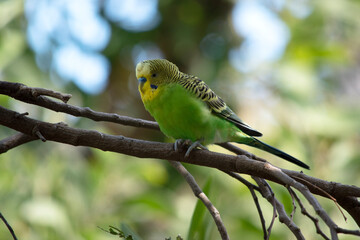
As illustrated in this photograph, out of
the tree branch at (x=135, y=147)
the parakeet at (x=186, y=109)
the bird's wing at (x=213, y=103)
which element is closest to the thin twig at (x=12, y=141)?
the tree branch at (x=135, y=147)

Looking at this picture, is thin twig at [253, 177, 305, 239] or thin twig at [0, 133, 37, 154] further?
thin twig at [0, 133, 37, 154]

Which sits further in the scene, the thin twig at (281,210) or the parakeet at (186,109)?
the parakeet at (186,109)

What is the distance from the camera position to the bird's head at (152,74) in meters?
2.10

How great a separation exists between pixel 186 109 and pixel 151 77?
0.24 metres

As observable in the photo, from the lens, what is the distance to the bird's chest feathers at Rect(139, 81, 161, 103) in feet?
6.79

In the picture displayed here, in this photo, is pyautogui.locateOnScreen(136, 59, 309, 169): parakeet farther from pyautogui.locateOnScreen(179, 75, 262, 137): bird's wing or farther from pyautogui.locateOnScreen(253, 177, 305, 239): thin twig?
pyautogui.locateOnScreen(253, 177, 305, 239): thin twig

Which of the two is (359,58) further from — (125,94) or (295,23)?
(125,94)

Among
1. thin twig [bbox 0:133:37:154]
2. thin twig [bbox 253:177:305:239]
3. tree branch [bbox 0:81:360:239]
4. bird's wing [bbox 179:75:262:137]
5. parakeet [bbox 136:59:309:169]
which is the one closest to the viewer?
thin twig [bbox 253:177:305:239]

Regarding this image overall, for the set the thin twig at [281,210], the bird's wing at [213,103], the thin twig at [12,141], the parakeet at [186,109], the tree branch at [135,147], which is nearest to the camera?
the thin twig at [281,210]

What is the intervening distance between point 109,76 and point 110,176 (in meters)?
1.32

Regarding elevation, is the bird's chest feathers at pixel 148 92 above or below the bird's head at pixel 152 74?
below

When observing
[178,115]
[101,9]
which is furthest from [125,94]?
[178,115]

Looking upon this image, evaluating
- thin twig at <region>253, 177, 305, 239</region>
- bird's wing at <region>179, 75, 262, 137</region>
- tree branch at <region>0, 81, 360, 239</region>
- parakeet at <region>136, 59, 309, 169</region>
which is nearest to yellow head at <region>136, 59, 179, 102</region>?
parakeet at <region>136, 59, 309, 169</region>

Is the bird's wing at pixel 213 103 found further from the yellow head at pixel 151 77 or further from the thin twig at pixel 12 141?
the thin twig at pixel 12 141
